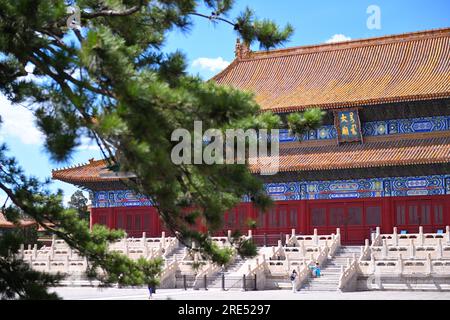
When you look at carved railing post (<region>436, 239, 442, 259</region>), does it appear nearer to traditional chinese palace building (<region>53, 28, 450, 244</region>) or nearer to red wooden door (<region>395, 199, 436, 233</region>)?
traditional chinese palace building (<region>53, 28, 450, 244</region>)

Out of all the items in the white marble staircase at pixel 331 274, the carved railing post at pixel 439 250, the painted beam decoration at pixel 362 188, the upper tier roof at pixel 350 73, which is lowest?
the white marble staircase at pixel 331 274

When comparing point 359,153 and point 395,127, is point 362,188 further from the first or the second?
point 395,127

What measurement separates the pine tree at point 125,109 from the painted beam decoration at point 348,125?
22.2 m

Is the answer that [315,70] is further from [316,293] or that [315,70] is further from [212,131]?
[212,131]

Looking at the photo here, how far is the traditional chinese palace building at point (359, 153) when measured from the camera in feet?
93.0

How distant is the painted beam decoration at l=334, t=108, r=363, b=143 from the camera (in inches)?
1196

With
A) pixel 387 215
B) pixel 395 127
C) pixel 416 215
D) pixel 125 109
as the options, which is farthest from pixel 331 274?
pixel 125 109

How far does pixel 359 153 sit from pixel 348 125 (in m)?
1.57

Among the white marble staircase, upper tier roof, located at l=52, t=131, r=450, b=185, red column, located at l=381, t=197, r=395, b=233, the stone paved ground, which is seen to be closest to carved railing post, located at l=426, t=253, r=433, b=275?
the stone paved ground

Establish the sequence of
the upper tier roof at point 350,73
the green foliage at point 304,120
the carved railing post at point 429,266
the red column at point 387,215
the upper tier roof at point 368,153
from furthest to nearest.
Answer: the upper tier roof at point 350,73 → the red column at point 387,215 → the upper tier roof at point 368,153 → the carved railing post at point 429,266 → the green foliage at point 304,120

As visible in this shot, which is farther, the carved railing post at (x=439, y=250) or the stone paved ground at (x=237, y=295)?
the carved railing post at (x=439, y=250)

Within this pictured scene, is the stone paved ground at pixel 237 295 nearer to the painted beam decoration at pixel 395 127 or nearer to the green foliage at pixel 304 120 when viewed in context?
the painted beam decoration at pixel 395 127

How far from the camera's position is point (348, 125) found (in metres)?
30.6

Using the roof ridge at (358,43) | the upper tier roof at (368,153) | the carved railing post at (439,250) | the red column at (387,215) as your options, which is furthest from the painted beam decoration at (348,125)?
the carved railing post at (439,250)
